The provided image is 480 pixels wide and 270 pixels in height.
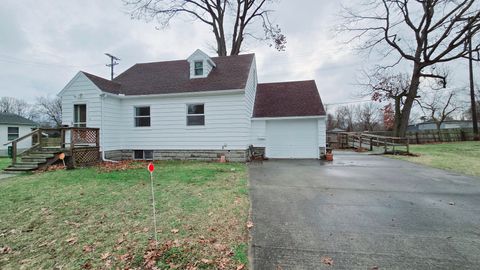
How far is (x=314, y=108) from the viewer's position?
11922 mm

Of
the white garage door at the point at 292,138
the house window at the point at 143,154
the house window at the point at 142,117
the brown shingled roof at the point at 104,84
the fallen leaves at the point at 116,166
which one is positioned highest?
the brown shingled roof at the point at 104,84

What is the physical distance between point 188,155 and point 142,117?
346 cm

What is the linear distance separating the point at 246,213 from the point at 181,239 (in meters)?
1.39

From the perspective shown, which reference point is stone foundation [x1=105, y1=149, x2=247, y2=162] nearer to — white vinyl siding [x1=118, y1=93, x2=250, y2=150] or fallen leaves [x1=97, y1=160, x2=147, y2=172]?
white vinyl siding [x1=118, y1=93, x2=250, y2=150]

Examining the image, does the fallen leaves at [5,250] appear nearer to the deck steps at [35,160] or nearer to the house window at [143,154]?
the deck steps at [35,160]

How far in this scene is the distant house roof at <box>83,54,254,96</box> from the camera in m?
11.0

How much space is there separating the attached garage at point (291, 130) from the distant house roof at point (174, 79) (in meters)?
2.55

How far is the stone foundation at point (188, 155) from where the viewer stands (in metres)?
10.7

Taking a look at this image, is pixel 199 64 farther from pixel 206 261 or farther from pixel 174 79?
pixel 206 261

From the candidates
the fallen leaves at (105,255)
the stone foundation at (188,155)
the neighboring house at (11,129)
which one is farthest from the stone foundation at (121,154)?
the neighboring house at (11,129)

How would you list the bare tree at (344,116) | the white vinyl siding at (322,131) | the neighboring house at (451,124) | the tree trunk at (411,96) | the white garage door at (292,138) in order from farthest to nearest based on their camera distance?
the bare tree at (344,116) < the neighboring house at (451,124) < the tree trunk at (411,96) < the white garage door at (292,138) < the white vinyl siding at (322,131)

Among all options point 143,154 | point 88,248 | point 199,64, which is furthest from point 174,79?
point 88,248

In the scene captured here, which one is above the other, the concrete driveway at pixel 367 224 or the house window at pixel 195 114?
the house window at pixel 195 114

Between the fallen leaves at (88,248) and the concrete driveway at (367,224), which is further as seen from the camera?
the fallen leaves at (88,248)
